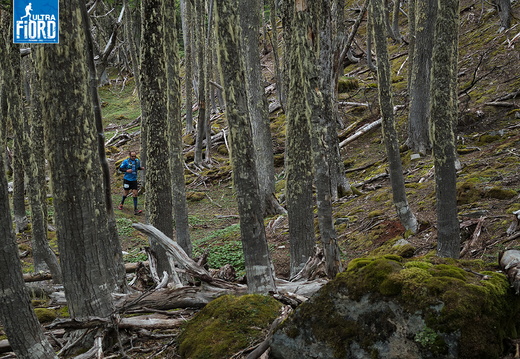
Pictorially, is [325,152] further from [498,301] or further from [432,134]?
[498,301]

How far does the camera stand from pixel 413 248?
273 inches

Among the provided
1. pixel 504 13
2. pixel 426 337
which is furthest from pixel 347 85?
pixel 426 337

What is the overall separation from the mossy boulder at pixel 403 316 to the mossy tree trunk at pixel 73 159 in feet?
7.05

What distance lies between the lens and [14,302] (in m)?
3.51

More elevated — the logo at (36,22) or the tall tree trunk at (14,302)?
the logo at (36,22)

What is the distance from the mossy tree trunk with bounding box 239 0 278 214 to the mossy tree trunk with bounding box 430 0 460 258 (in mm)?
6557

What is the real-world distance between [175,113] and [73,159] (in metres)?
3.30

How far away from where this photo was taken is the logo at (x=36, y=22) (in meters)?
3.79

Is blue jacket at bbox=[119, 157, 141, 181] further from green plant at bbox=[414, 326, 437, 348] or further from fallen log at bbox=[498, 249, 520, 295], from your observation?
green plant at bbox=[414, 326, 437, 348]

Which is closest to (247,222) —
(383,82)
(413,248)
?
(413,248)

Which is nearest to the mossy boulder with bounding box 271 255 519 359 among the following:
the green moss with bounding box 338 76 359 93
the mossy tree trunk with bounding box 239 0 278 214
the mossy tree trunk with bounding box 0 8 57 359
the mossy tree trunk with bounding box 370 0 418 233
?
the mossy tree trunk with bounding box 0 8 57 359

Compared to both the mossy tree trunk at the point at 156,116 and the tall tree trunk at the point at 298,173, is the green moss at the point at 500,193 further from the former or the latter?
the mossy tree trunk at the point at 156,116

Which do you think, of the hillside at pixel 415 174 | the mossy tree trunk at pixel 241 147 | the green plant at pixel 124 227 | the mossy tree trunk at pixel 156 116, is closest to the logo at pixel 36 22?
the mossy tree trunk at pixel 241 147

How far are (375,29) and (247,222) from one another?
171 inches
